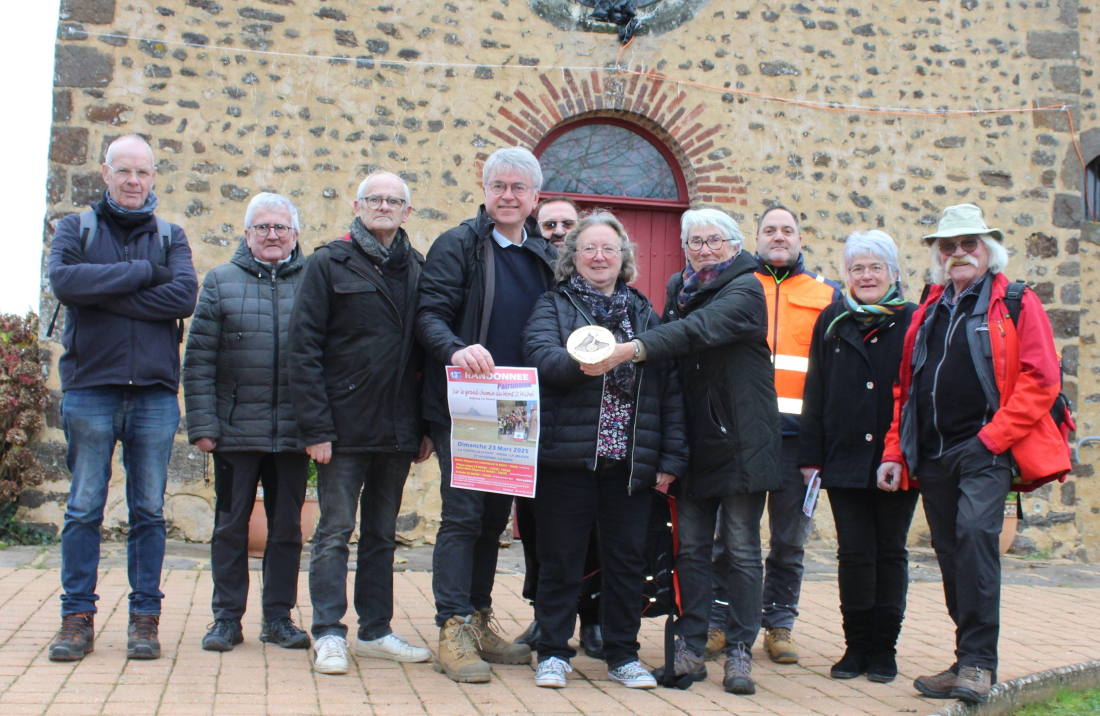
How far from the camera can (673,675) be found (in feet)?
11.9

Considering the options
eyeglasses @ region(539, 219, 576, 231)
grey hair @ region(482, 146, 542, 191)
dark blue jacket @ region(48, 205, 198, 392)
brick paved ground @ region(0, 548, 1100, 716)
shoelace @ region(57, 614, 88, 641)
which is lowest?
brick paved ground @ region(0, 548, 1100, 716)

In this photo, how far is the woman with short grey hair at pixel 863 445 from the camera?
3.91 m

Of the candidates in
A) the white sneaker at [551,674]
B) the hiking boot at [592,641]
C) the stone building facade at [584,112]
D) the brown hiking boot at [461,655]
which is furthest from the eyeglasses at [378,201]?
the stone building facade at [584,112]

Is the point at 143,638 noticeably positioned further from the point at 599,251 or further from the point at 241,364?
the point at 599,251

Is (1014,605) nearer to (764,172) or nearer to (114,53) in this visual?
(764,172)

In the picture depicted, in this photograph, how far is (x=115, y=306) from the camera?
12.2 ft

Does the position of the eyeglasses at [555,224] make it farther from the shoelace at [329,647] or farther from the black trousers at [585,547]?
the shoelace at [329,647]

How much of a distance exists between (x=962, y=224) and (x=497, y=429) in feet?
6.33

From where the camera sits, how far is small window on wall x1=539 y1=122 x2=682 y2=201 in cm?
733

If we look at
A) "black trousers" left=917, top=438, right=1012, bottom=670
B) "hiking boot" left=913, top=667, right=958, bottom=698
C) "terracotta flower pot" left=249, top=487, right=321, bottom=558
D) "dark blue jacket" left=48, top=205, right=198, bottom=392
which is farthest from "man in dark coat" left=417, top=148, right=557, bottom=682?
"terracotta flower pot" left=249, top=487, right=321, bottom=558

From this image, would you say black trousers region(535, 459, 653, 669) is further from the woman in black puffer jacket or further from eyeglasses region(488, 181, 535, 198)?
eyeglasses region(488, 181, 535, 198)

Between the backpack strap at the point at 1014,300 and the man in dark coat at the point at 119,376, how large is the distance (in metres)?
3.11

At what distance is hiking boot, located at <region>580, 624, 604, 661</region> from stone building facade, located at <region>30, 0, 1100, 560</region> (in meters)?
2.80

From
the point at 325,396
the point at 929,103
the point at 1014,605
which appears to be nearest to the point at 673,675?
the point at 325,396
